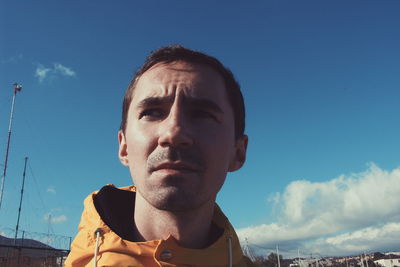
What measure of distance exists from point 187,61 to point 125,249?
5.32ft

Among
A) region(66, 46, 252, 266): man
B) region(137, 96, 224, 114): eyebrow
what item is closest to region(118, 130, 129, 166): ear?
region(66, 46, 252, 266): man

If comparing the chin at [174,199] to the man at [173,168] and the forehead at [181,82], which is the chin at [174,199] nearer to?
the man at [173,168]

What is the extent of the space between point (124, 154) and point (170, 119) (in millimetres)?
770

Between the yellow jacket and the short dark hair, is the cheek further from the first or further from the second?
the yellow jacket

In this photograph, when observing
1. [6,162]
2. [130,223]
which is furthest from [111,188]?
[6,162]

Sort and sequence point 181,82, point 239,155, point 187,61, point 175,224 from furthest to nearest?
point 239,155 < point 187,61 < point 181,82 < point 175,224

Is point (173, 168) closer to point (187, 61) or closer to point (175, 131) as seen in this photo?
point (175, 131)

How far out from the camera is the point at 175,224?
7.26 ft

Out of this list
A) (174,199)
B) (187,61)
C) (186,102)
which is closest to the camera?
(174,199)

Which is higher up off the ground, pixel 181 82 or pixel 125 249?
pixel 181 82

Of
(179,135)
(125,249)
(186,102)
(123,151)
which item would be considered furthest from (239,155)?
(125,249)

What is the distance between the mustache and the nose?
5 cm

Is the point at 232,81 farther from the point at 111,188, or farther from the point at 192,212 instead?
the point at 111,188

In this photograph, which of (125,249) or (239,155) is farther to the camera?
(239,155)
